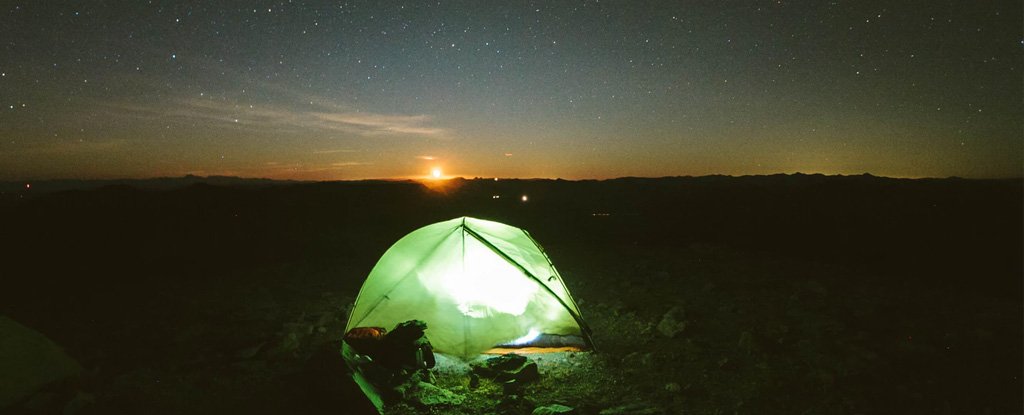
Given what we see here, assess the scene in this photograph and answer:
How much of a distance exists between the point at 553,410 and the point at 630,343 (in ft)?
8.19

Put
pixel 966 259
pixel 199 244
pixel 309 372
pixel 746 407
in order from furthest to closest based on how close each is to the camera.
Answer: pixel 199 244, pixel 966 259, pixel 309 372, pixel 746 407

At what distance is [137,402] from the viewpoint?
202 inches

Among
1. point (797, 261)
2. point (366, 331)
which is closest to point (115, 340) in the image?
point (366, 331)

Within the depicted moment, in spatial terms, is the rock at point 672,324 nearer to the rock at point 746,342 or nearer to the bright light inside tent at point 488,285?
the rock at point 746,342

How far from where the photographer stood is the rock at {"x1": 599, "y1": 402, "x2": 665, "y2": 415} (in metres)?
4.97

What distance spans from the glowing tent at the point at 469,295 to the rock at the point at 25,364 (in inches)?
126

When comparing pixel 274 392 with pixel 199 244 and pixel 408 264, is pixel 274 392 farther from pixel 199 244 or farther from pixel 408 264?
pixel 199 244

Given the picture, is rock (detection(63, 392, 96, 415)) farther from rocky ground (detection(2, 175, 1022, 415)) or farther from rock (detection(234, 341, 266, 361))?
rock (detection(234, 341, 266, 361))

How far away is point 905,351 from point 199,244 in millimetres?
20675

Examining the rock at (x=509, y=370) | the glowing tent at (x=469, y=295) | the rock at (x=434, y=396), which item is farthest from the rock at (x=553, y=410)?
the glowing tent at (x=469, y=295)

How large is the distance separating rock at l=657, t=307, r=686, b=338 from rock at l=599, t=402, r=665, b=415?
229cm

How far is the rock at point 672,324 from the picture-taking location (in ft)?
23.7

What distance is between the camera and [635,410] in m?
5.03

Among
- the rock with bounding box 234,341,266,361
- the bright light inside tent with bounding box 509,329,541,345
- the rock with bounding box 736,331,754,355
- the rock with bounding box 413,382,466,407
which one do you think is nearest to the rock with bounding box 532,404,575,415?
the rock with bounding box 413,382,466,407
